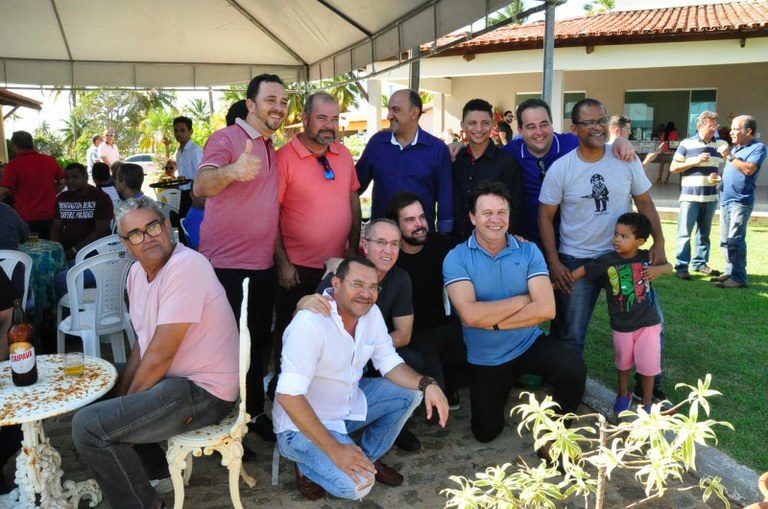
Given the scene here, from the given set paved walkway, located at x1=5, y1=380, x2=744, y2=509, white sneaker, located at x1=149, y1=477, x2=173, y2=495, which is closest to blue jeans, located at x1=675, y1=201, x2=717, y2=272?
paved walkway, located at x1=5, y1=380, x2=744, y2=509

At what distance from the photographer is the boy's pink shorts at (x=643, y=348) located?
3.79 metres

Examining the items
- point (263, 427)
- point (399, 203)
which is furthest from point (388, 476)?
point (399, 203)

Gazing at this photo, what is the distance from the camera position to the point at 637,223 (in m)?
3.70

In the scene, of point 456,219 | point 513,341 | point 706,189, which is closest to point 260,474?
point 513,341

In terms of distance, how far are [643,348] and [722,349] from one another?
163 centimetres

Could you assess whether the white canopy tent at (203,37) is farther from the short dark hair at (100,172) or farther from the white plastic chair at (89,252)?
the white plastic chair at (89,252)

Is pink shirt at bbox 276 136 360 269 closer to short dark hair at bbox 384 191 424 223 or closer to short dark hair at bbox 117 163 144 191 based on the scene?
short dark hair at bbox 384 191 424 223

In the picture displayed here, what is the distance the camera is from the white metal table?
2.44 meters

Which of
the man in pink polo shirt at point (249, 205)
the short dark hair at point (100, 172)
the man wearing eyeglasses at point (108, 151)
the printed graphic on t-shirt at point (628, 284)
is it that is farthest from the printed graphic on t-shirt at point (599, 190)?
the man wearing eyeglasses at point (108, 151)

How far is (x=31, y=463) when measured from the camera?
2.65 meters

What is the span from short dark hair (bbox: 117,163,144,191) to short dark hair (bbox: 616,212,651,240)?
4.39 m

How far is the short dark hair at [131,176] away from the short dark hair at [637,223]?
4389 mm

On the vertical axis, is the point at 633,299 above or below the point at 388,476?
above

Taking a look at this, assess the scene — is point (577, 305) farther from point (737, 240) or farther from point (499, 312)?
point (737, 240)
